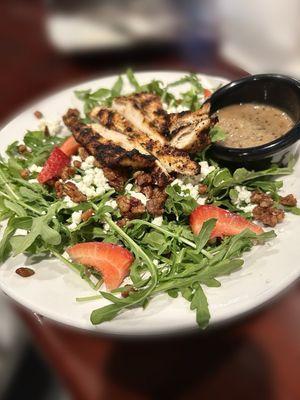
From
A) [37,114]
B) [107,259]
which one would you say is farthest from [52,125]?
[107,259]

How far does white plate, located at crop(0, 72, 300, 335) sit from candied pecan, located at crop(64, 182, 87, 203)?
0.87ft

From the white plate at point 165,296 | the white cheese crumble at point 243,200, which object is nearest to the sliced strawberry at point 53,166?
the white plate at point 165,296

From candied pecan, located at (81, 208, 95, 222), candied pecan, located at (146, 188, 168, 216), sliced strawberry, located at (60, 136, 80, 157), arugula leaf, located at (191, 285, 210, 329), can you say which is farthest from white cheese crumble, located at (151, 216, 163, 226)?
sliced strawberry, located at (60, 136, 80, 157)

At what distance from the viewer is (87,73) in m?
3.50

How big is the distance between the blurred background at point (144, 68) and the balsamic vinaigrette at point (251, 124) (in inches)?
21.3

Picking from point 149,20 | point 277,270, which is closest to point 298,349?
point 277,270

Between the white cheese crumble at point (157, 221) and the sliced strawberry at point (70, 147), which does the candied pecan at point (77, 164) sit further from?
the white cheese crumble at point (157, 221)

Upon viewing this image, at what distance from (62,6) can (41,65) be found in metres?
0.54

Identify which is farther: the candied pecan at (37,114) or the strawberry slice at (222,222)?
the candied pecan at (37,114)

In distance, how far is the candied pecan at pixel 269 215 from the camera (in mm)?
1696

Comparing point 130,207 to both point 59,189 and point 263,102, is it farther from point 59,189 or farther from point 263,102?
point 263,102

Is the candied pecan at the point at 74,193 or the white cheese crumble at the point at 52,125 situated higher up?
the white cheese crumble at the point at 52,125

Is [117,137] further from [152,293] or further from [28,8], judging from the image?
[28,8]

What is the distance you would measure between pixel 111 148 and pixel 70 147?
12.4 inches
